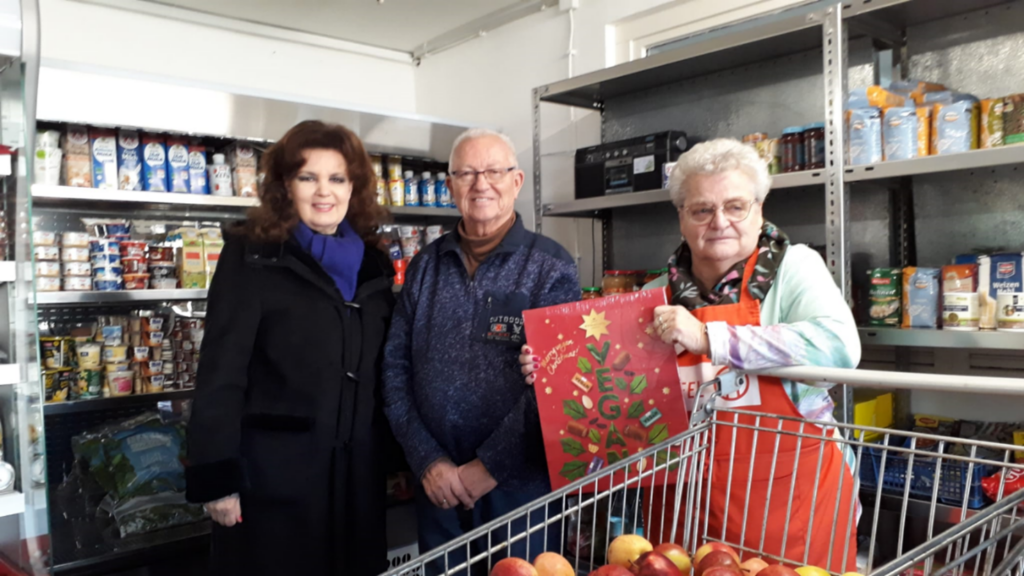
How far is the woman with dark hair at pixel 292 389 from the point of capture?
178 cm

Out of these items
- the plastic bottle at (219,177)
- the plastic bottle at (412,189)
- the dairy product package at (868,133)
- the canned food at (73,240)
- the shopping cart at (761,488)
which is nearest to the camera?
the shopping cart at (761,488)

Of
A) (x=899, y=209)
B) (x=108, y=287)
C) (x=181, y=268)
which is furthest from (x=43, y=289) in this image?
(x=899, y=209)

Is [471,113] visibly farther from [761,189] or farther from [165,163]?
[761,189]

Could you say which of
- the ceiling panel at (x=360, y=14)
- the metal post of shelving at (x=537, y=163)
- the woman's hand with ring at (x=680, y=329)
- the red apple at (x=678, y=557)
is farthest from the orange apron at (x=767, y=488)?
the ceiling panel at (x=360, y=14)

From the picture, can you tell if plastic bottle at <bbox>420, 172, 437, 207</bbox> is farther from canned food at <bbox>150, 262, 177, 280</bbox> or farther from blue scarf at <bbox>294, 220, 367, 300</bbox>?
blue scarf at <bbox>294, 220, 367, 300</bbox>

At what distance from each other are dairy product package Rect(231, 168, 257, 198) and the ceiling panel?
1.02 m

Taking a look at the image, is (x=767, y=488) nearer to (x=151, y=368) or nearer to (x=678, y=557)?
(x=678, y=557)

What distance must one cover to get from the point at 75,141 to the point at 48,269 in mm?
467

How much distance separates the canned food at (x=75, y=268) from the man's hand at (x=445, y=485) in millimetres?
1698

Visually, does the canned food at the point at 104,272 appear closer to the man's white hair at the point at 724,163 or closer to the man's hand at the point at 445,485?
the man's hand at the point at 445,485

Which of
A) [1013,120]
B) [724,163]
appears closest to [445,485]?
[724,163]

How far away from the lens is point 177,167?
288cm

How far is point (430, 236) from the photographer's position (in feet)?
11.9

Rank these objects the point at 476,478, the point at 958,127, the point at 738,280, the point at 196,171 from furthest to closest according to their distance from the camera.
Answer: the point at 196,171, the point at 958,127, the point at 476,478, the point at 738,280
